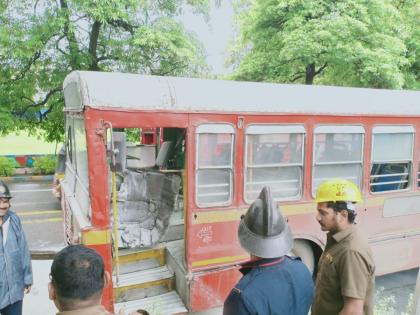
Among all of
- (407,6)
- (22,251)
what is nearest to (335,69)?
(407,6)

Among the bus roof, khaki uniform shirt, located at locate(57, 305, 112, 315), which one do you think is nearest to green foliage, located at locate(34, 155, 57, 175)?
the bus roof

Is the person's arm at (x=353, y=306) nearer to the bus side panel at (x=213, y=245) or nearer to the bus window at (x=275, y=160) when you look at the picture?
the bus side panel at (x=213, y=245)

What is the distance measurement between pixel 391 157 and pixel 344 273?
3644 millimetres

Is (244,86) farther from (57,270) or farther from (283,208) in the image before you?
(57,270)

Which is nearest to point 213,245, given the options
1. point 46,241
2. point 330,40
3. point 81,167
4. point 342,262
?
point 81,167

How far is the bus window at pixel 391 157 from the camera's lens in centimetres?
548

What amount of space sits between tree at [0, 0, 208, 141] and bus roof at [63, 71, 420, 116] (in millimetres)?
6961

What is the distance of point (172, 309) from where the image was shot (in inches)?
175

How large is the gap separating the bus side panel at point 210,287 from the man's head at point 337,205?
211 centimetres

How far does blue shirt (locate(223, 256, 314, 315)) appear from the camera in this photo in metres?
1.92

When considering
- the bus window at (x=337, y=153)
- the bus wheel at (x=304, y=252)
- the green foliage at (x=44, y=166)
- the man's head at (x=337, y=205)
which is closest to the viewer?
the man's head at (x=337, y=205)

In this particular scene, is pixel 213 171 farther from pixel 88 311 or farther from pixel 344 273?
pixel 88 311

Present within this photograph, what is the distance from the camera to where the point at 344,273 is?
8.15 ft

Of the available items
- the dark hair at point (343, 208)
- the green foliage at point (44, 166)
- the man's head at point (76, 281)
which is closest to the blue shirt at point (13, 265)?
the man's head at point (76, 281)
